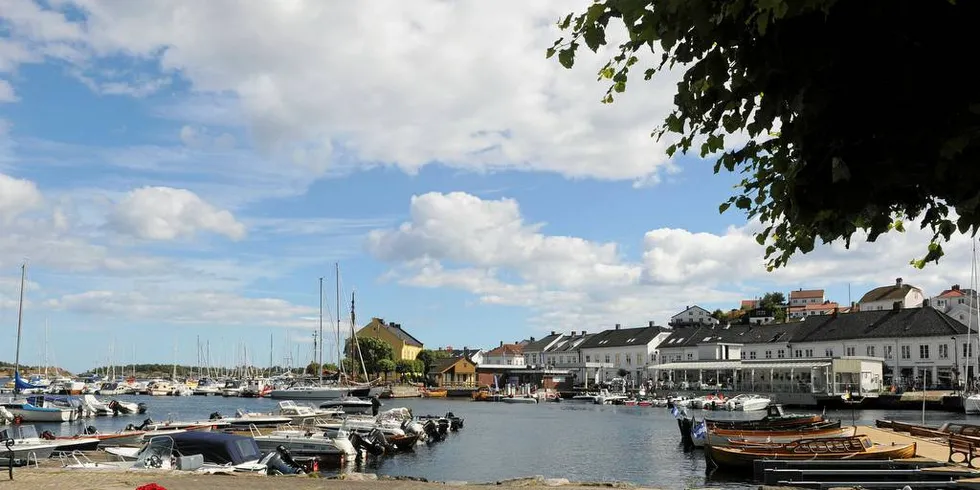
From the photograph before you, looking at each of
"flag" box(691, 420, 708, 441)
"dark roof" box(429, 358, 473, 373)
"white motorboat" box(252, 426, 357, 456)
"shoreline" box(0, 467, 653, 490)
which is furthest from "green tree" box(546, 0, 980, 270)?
"dark roof" box(429, 358, 473, 373)

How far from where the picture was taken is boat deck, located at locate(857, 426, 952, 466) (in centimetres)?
2669

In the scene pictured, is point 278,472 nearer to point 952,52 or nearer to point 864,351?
point 952,52

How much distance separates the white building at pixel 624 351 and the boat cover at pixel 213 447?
113024 millimetres

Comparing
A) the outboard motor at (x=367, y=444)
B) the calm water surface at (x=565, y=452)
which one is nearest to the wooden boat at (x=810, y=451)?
the calm water surface at (x=565, y=452)

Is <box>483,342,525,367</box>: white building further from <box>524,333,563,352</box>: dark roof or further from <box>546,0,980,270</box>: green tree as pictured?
<box>546,0,980,270</box>: green tree

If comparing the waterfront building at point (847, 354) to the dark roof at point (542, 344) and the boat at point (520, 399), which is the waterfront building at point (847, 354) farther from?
the dark roof at point (542, 344)

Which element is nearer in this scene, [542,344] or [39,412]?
[39,412]

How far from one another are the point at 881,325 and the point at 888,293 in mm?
52164

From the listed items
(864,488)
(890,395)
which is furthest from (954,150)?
(890,395)

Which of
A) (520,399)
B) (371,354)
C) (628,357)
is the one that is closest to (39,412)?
(520,399)

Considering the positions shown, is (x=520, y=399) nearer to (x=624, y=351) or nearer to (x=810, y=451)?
(x=624, y=351)

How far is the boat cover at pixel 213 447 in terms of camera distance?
24.9 metres

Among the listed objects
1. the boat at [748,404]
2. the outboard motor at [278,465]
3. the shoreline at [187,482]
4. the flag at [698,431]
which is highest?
the shoreline at [187,482]

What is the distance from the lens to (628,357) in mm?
138125
